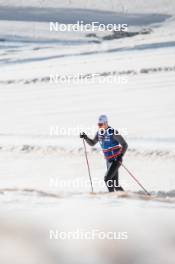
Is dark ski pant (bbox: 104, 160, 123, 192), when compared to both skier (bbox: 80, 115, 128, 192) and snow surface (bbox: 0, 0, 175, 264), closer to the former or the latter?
skier (bbox: 80, 115, 128, 192)

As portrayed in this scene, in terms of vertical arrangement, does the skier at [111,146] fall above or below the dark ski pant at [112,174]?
above

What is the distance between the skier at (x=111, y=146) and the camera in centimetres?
986

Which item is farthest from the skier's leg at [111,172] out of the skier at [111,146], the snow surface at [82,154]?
the snow surface at [82,154]

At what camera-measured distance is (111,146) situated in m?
10.0

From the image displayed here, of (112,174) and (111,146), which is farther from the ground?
(111,146)

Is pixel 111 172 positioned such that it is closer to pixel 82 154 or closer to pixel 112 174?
pixel 112 174

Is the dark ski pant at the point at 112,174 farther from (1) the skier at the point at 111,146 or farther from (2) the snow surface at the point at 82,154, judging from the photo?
(2) the snow surface at the point at 82,154

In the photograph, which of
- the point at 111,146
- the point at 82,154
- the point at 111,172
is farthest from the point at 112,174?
the point at 82,154

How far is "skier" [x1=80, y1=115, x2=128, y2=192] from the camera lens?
9.86 meters

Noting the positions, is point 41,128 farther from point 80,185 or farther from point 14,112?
point 80,185

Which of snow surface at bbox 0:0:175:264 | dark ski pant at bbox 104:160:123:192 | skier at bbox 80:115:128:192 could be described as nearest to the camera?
snow surface at bbox 0:0:175:264

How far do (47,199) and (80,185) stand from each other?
7.70 metres

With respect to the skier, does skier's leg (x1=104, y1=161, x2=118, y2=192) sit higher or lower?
lower

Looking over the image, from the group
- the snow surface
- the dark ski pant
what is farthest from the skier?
the snow surface
